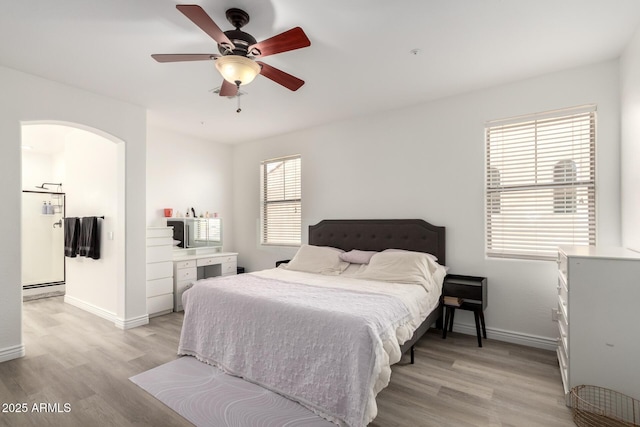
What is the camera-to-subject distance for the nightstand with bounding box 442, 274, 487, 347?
A: 10.5 ft

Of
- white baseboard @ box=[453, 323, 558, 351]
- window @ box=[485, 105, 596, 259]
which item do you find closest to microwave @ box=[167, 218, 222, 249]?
white baseboard @ box=[453, 323, 558, 351]

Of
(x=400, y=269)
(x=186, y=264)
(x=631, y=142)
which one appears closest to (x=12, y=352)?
(x=186, y=264)

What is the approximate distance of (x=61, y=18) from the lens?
7.38 ft

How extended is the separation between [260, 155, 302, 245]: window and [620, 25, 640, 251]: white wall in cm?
385

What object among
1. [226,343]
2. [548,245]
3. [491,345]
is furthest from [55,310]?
[548,245]

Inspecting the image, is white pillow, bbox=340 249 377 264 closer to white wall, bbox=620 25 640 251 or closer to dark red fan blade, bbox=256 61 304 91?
dark red fan blade, bbox=256 61 304 91

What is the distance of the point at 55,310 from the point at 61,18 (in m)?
4.16

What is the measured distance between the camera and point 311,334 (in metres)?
2.21

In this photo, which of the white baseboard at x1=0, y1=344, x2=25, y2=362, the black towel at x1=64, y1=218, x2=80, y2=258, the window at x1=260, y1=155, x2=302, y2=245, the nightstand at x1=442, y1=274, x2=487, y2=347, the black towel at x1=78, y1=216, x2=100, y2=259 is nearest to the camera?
the white baseboard at x1=0, y1=344, x2=25, y2=362

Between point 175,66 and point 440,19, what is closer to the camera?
point 440,19

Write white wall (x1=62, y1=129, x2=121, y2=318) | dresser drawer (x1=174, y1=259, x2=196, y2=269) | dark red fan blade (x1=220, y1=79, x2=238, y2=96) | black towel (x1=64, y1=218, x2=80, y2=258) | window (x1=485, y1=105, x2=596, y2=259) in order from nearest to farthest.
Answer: dark red fan blade (x1=220, y1=79, x2=238, y2=96), window (x1=485, y1=105, x2=596, y2=259), white wall (x1=62, y1=129, x2=121, y2=318), black towel (x1=64, y1=218, x2=80, y2=258), dresser drawer (x1=174, y1=259, x2=196, y2=269)

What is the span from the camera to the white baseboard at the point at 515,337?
125 inches

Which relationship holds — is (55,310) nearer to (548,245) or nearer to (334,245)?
(334,245)

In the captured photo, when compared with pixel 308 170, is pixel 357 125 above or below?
above
